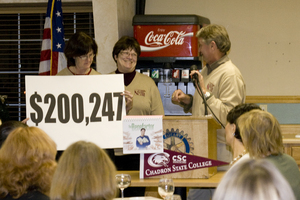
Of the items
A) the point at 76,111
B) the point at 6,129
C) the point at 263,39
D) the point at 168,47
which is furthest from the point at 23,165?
the point at 263,39

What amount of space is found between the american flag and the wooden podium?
7.88 ft

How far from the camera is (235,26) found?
5.06 m

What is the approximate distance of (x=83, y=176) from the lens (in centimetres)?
132

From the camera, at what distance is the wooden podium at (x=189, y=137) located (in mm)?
2438

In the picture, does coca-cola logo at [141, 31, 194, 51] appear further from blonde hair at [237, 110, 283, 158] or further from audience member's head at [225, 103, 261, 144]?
blonde hair at [237, 110, 283, 158]

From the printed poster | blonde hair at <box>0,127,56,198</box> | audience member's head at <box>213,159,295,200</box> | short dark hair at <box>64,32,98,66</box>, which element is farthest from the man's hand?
audience member's head at <box>213,159,295,200</box>

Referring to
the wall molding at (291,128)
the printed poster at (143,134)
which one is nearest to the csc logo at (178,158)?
the printed poster at (143,134)

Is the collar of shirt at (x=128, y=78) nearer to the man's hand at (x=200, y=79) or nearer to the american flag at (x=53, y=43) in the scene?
the man's hand at (x=200, y=79)

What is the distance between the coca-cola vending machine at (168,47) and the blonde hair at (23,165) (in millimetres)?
2777

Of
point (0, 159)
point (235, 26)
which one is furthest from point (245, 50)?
point (0, 159)

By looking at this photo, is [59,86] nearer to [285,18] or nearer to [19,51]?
[19,51]

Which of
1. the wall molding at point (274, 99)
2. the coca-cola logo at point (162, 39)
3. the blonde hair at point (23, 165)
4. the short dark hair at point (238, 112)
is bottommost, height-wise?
the blonde hair at point (23, 165)

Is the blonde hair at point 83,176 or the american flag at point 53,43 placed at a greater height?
the american flag at point 53,43

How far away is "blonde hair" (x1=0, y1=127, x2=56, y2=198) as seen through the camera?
1586 mm
